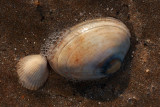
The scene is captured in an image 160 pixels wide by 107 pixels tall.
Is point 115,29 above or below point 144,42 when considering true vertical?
above

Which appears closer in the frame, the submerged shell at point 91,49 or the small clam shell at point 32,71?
the submerged shell at point 91,49

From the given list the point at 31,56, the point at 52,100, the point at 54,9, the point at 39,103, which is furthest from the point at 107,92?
the point at 54,9

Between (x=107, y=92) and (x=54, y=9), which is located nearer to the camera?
(x=54, y=9)

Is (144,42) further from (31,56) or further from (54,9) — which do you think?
(31,56)

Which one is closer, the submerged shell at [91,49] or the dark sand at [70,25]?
the submerged shell at [91,49]
